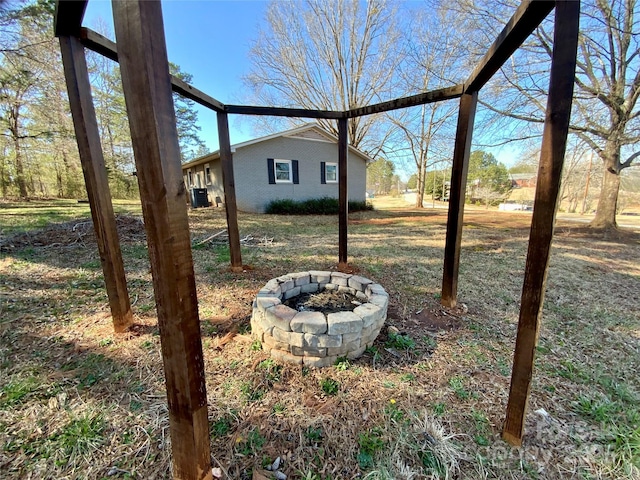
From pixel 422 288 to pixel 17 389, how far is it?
3.96 metres

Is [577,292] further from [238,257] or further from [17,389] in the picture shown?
[17,389]

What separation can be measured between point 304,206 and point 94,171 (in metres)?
10.2

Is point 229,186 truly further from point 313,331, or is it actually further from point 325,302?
point 313,331

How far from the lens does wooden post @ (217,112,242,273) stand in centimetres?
364

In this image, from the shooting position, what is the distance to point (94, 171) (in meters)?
2.14

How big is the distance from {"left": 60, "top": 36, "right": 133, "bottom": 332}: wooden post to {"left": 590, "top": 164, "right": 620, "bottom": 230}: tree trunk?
1209 centimetres

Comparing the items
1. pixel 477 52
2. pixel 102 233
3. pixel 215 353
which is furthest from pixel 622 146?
pixel 102 233

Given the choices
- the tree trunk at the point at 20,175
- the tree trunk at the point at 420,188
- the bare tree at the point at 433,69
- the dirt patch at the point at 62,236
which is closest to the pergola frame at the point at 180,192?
the dirt patch at the point at 62,236

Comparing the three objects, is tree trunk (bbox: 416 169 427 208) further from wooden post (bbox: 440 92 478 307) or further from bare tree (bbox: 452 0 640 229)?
wooden post (bbox: 440 92 478 307)

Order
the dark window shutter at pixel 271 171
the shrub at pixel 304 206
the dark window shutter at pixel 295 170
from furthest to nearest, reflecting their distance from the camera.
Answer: the dark window shutter at pixel 295 170, the shrub at pixel 304 206, the dark window shutter at pixel 271 171

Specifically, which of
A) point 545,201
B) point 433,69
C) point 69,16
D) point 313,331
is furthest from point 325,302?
point 433,69

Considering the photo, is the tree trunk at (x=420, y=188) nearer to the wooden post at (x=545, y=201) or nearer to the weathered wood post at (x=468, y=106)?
the weathered wood post at (x=468, y=106)

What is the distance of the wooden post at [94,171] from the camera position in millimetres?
1990

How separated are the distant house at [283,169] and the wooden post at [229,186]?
7047 millimetres
